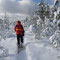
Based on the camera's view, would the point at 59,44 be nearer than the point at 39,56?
No

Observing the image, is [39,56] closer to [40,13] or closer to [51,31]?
[51,31]

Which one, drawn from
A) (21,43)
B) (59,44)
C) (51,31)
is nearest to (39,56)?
(59,44)

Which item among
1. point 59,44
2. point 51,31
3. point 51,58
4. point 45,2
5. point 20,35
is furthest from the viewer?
point 45,2

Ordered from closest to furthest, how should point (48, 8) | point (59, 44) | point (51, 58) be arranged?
point (51, 58) → point (59, 44) → point (48, 8)

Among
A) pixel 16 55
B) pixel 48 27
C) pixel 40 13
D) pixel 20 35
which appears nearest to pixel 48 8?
pixel 40 13

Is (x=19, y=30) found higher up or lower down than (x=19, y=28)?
lower down

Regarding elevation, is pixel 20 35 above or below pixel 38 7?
below

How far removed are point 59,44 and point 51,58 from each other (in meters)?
1.99

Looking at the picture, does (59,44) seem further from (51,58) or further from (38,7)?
(38,7)

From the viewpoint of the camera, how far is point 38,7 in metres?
26.8

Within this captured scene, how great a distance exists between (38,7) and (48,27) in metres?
12.2

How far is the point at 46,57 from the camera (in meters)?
5.96

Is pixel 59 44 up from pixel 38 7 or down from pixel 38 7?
down

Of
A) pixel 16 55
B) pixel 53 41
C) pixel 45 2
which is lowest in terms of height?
pixel 16 55
